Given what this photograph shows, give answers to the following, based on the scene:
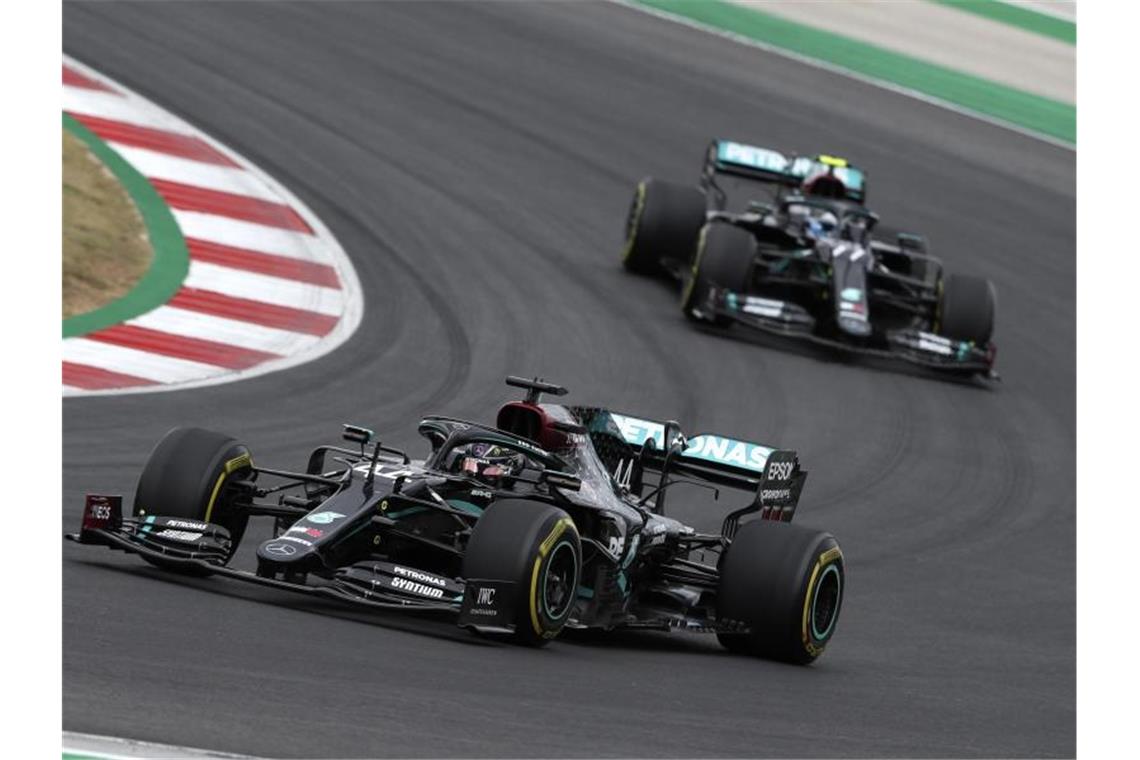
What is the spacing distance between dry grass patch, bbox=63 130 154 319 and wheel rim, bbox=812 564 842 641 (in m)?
6.92

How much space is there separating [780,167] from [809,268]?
1449mm

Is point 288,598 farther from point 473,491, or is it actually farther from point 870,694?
point 870,694

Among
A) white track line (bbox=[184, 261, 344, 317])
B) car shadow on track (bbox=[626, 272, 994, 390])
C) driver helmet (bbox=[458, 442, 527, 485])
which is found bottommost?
driver helmet (bbox=[458, 442, 527, 485])

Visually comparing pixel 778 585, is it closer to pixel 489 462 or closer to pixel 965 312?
pixel 489 462

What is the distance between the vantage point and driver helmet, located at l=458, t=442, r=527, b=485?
10453mm

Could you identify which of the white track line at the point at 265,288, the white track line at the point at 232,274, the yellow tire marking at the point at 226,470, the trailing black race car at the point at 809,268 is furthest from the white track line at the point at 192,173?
the yellow tire marking at the point at 226,470

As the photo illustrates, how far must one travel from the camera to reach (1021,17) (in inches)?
1192

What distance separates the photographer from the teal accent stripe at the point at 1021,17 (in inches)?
1182

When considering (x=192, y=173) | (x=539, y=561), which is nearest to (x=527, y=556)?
(x=539, y=561)

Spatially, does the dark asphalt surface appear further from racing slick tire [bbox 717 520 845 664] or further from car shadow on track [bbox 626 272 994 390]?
racing slick tire [bbox 717 520 845 664]

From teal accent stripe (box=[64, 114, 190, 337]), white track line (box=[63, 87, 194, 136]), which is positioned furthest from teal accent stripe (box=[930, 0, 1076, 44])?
teal accent stripe (box=[64, 114, 190, 337])

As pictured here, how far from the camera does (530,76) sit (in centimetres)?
2634

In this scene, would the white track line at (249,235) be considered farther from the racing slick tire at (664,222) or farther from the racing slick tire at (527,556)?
Answer: the racing slick tire at (527,556)
